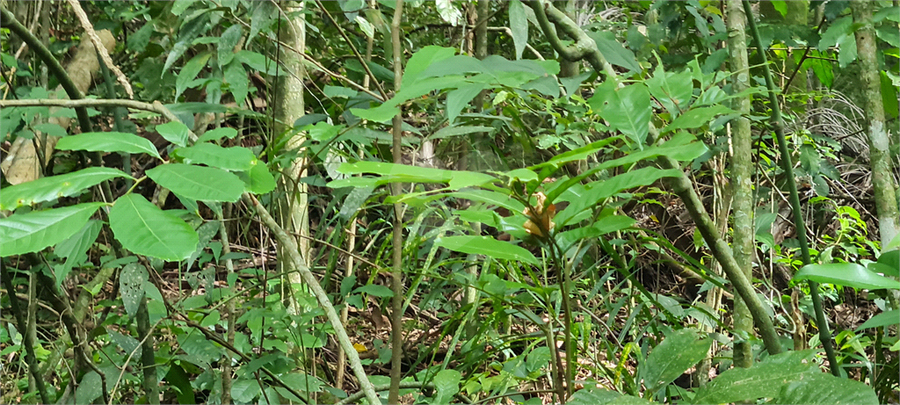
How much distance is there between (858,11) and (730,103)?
304 millimetres

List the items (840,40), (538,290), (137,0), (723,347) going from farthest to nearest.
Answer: (137,0)
(723,347)
(840,40)
(538,290)

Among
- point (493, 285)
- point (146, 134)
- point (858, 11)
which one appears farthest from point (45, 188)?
point (146, 134)

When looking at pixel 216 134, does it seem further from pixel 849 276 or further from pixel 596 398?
pixel 849 276

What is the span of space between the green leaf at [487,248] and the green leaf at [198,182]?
7.3 inches

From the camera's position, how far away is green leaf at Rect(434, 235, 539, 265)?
21.8 inches

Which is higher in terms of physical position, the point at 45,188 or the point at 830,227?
the point at 45,188

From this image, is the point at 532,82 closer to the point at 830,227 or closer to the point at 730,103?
the point at 730,103


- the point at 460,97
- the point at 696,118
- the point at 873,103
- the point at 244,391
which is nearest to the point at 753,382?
the point at 696,118

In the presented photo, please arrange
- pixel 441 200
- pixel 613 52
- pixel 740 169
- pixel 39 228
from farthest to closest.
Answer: pixel 441 200, pixel 740 169, pixel 613 52, pixel 39 228

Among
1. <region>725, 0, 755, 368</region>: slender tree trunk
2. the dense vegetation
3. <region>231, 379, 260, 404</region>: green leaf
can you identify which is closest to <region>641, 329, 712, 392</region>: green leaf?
the dense vegetation

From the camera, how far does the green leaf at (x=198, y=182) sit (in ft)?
1.56

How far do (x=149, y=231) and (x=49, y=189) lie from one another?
0.34ft

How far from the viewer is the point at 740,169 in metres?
0.99

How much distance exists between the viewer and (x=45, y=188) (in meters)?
→ 0.49
